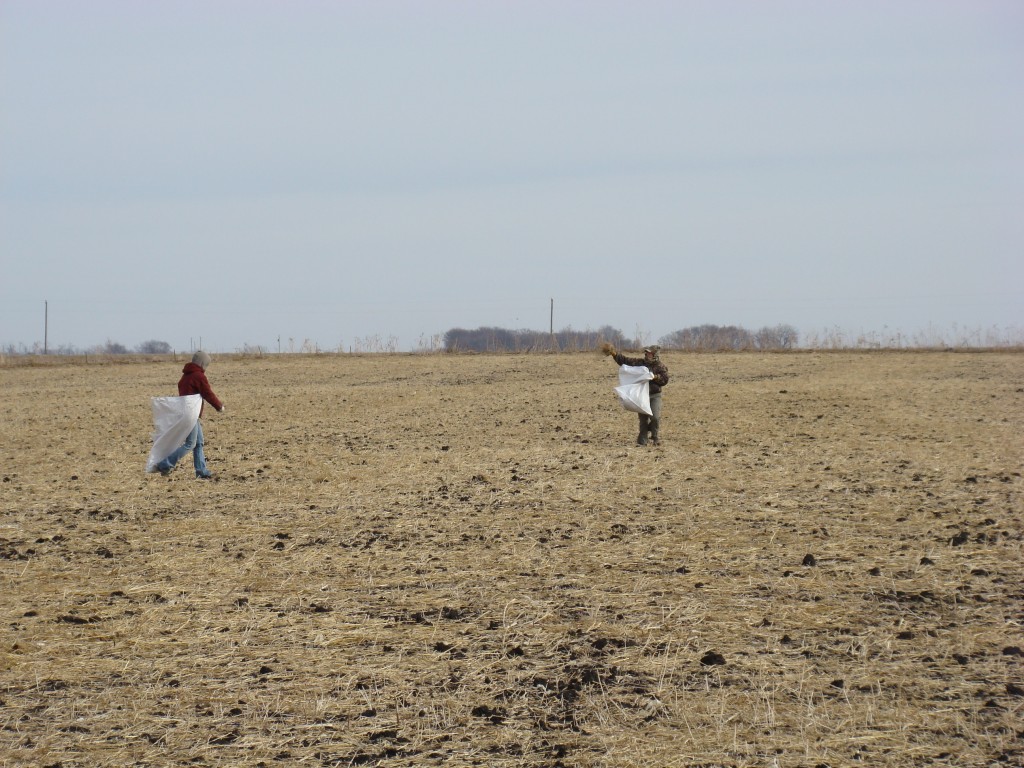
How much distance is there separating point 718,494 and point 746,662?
19.8 ft

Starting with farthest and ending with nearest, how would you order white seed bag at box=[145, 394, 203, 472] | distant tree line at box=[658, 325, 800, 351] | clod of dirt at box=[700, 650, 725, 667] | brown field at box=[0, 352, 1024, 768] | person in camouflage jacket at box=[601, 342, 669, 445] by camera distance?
distant tree line at box=[658, 325, 800, 351], person in camouflage jacket at box=[601, 342, 669, 445], white seed bag at box=[145, 394, 203, 472], clod of dirt at box=[700, 650, 725, 667], brown field at box=[0, 352, 1024, 768]

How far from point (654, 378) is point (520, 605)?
32.7ft

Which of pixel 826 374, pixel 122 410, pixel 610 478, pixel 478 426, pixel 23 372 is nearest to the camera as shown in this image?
pixel 610 478

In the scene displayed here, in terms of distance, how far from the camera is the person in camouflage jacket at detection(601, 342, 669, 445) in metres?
17.4

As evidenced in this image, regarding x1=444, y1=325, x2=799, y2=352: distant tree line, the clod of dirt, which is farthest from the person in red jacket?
x1=444, y1=325, x2=799, y2=352: distant tree line

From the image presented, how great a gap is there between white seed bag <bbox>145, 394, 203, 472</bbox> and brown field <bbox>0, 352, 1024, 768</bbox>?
581 mm

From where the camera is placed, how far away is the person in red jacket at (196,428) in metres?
14.7

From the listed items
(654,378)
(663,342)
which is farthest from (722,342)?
(654,378)

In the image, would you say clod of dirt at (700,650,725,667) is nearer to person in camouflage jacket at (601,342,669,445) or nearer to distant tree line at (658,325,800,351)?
person in camouflage jacket at (601,342,669,445)

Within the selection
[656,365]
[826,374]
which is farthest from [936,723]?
[826,374]

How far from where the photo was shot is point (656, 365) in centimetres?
1747

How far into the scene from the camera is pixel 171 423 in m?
14.7

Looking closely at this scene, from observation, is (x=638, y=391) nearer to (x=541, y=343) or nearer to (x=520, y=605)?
(x=520, y=605)

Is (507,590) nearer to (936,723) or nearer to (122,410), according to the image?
(936,723)
